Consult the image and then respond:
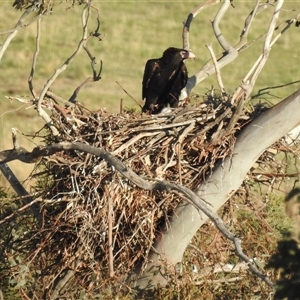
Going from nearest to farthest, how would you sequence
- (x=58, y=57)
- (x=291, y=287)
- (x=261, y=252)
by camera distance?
(x=291, y=287) < (x=261, y=252) < (x=58, y=57)

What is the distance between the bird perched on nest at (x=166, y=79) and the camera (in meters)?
7.97

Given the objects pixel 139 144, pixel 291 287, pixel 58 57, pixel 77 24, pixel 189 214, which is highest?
pixel 77 24

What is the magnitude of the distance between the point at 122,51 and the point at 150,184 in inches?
622

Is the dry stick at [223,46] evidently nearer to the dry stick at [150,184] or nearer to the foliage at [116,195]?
the foliage at [116,195]

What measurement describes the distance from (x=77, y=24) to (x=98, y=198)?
17.1 m

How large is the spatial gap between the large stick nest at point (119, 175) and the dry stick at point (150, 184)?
17cm

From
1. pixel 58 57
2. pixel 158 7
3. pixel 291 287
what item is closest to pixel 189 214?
pixel 291 287

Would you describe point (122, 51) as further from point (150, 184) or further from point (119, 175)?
point (150, 184)

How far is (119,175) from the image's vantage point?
6070 mm

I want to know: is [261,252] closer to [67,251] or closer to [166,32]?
[67,251]

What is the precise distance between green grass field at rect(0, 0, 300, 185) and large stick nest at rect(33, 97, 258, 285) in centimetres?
807

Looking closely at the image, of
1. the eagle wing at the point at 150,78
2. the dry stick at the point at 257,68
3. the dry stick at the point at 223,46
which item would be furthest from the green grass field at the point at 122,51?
the dry stick at the point at 257,68

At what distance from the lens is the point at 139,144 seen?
6.31 m

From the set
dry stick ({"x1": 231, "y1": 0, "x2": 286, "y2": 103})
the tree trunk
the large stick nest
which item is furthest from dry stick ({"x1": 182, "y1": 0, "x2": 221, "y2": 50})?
the tree trunk
